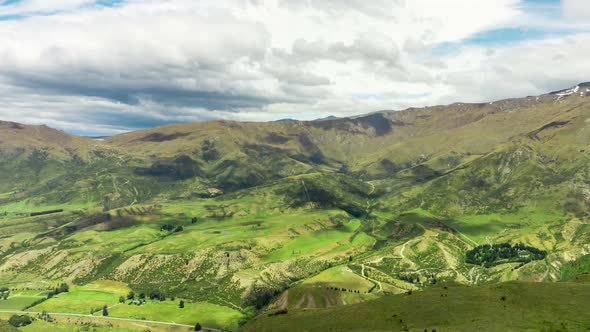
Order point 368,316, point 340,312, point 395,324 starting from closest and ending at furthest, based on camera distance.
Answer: point 395,324 < point 368,316 < point 340,312

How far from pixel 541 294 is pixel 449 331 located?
195 ft

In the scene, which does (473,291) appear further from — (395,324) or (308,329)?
(308,329)

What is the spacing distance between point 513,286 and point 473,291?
16.7 m

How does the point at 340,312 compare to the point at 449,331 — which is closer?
the point at 449,331

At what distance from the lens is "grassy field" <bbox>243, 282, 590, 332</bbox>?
137087 mm

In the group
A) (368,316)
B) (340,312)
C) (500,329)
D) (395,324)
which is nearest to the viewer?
(500,329)

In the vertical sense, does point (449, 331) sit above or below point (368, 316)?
above

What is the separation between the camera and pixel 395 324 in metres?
162

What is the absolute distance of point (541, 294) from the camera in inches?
6668

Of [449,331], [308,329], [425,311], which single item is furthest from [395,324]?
[308,329]

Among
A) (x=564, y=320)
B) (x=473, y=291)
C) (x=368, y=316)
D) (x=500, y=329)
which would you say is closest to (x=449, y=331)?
(x=500, y=329)

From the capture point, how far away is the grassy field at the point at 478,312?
137 m

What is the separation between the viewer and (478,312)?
156m

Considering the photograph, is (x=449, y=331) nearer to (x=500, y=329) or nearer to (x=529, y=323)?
(x=500, y=329)
